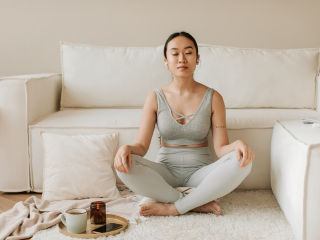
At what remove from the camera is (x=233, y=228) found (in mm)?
1313

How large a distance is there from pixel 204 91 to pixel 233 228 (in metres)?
0.68

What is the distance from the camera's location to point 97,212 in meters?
1.26

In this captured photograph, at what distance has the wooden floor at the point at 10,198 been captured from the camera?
1611 millimetres

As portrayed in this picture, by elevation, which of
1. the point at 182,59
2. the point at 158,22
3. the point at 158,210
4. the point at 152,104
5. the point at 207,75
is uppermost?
the point at 158,22

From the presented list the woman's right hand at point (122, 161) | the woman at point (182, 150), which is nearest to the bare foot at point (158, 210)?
the woman at point (182, 150)

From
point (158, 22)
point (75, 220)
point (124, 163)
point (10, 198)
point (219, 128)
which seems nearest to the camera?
point (75, 220)

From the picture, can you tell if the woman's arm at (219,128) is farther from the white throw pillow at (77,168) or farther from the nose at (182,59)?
the white throw pillow at (77,168)

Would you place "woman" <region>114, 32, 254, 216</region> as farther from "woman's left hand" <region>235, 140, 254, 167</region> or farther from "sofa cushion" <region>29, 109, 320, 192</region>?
"sofa cushion" <region>29, 109, 320, 192</region>

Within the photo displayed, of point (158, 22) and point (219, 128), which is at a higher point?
point (158, 22)

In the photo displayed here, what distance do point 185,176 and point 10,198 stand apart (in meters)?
0.99

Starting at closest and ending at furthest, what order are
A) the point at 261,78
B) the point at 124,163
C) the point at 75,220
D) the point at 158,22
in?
the point at 75,220 < the point at 124,163 < the point at 261,78 < the point at 158,22

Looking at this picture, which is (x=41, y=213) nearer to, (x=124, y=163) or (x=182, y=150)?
(x=124, y=163)

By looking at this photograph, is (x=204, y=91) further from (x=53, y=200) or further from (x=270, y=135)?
(x=53, y=200)

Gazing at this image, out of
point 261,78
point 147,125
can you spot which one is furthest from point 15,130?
point 261,78
